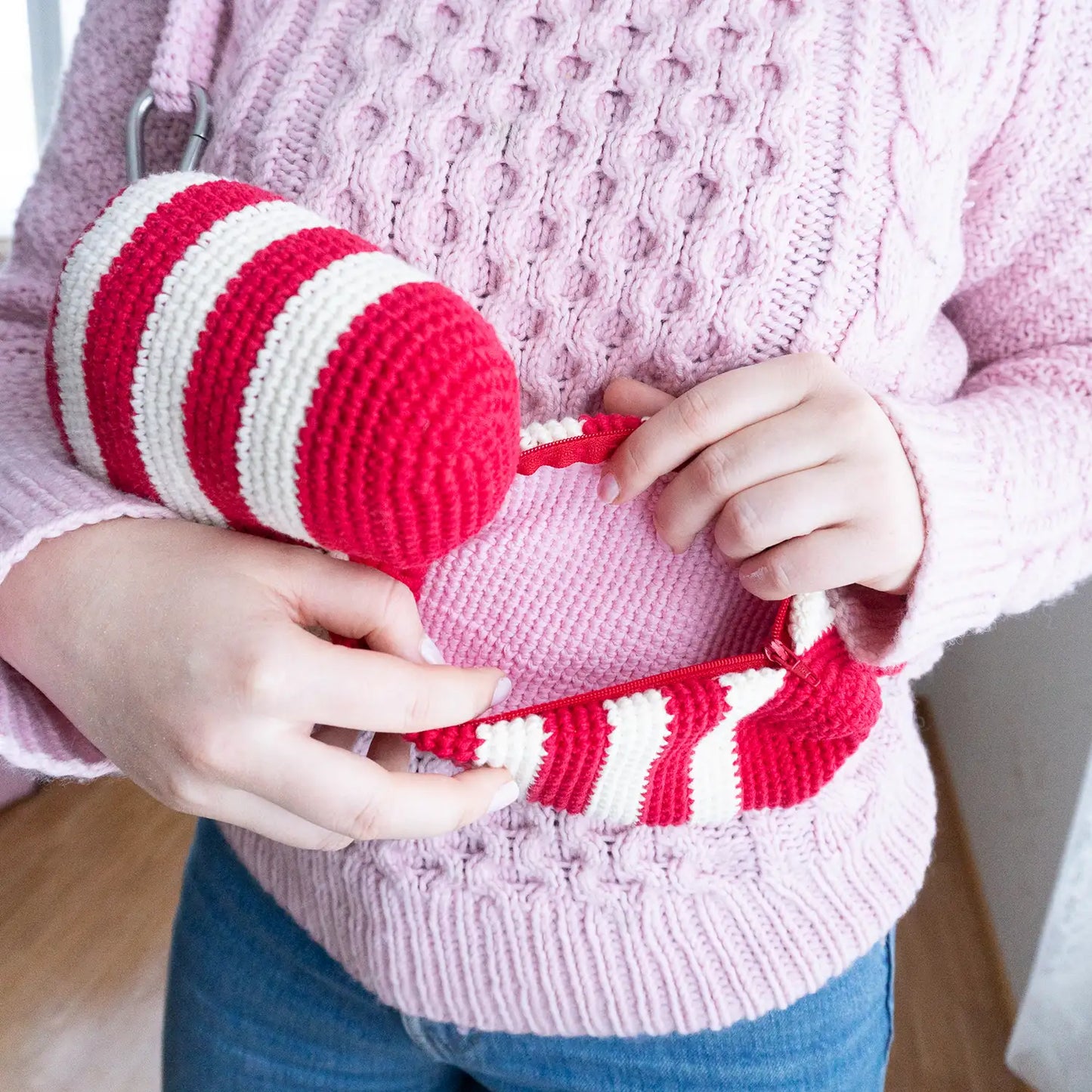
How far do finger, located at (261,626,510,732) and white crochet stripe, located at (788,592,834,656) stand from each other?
17 centimetres

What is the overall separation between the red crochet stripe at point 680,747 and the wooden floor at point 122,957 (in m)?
1.26

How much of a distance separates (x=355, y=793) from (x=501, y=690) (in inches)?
3.8

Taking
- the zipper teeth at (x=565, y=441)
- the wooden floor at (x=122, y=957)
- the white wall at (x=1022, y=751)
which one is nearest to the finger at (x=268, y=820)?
the zipper teeth at (x=565, y=441)

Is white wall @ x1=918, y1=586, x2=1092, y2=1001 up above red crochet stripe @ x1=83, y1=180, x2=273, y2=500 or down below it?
below

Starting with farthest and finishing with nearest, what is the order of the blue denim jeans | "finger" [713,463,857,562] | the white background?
the white background, the blue denim jeans, "finger" [713,463,857,562]

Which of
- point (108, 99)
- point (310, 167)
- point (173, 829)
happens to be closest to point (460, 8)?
point (310, 167)

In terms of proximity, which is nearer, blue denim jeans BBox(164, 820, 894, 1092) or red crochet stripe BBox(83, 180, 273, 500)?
red crochet stripe BBox(83, 180, 273, 500)

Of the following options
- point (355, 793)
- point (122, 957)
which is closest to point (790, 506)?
point (355, 793)

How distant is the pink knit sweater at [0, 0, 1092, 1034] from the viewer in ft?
1.59

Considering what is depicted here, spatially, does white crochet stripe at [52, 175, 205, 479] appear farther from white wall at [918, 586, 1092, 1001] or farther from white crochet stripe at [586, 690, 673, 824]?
white wall at [918, 586, 1092, 1001]

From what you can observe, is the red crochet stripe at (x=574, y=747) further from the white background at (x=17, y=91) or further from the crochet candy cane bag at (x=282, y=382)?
the white background at (x=17, y=91)

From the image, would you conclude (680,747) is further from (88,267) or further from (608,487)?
(88,267)

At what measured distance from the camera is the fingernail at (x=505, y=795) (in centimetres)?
48

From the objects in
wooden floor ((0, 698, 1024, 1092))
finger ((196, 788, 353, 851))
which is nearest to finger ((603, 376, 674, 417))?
finger ((196, 788, 353, 851))
